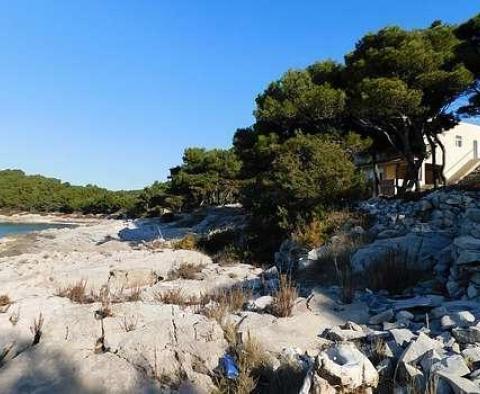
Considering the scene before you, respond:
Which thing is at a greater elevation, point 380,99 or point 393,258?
point 380,99

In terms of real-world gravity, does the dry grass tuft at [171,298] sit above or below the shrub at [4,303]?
below

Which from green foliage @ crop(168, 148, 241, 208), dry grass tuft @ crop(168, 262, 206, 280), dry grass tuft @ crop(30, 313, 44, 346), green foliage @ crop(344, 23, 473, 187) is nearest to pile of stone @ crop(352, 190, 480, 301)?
dry grass tuft @ crop(168, 262, 206, 280)

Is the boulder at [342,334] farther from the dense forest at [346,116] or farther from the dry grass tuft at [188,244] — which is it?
the dry grass tuft at [188,244]

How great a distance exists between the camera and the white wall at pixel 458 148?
3822 centimetres

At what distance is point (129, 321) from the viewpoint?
22.7 feet

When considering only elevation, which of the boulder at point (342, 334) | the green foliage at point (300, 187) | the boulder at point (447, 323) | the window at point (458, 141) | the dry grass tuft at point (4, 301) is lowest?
the boulder at point (342, 334)

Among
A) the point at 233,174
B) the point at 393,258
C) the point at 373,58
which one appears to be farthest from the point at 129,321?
the point at 233,174

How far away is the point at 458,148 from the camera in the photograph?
38.9 meters

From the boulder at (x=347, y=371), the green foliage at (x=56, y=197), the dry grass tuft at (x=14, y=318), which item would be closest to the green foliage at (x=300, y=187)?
the dry grass tuft at (x=14, y=318)

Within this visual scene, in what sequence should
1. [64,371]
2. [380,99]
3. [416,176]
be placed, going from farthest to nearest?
[416,176] < [380,99] < [64,371]

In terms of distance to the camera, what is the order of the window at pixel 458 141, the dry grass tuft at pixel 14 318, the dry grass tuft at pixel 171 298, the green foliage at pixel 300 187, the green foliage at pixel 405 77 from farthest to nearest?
the window at pixel 458 141
the green foliage at pixel 405 77
the green foliage at pixel 300 187
the dry grass tuft at pixel 171 298
the dry grass tuft at pixel 14 318

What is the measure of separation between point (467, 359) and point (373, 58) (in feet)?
61.9

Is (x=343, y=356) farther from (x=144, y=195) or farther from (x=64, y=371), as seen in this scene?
(x=144, y=195)

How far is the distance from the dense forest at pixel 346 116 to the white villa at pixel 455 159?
35.1 ft
